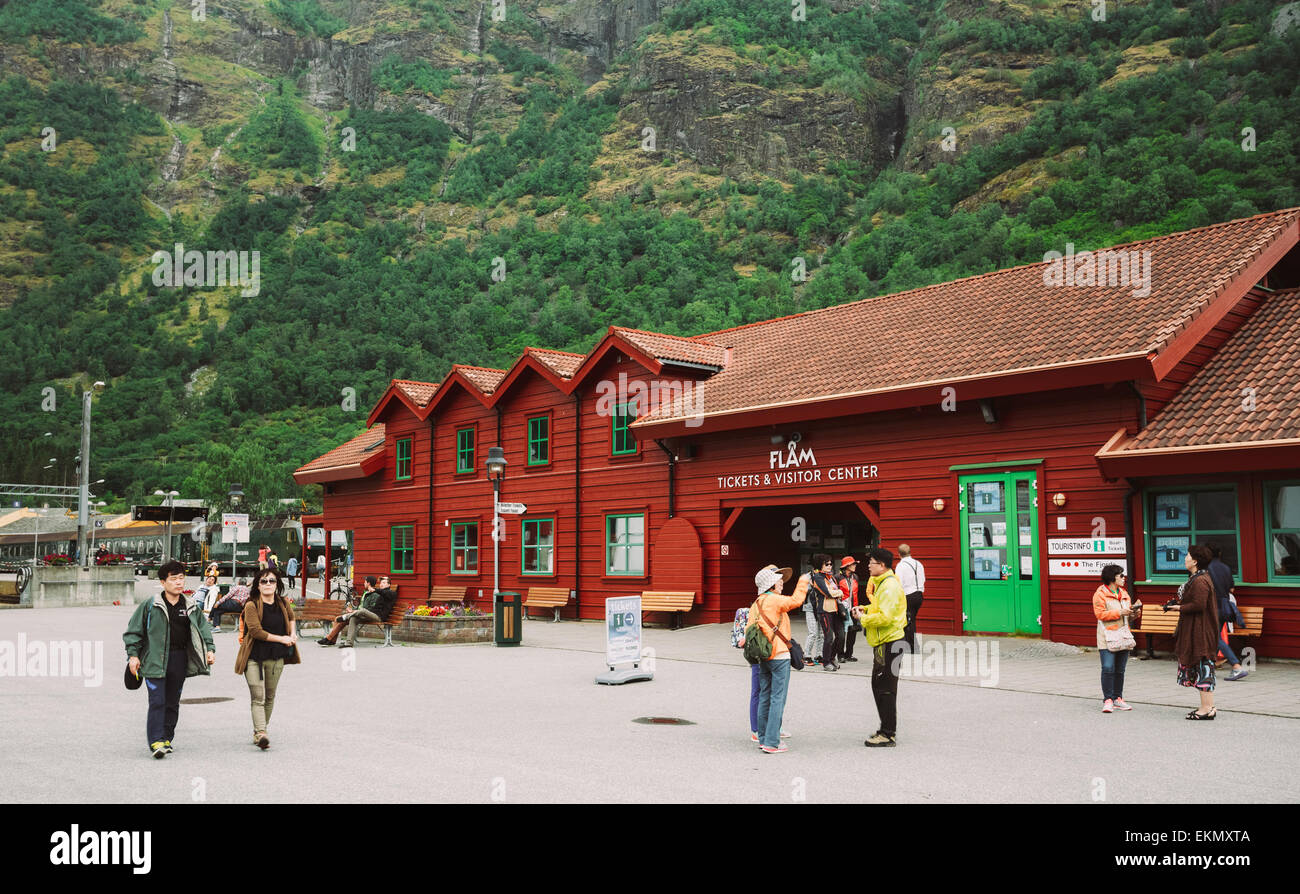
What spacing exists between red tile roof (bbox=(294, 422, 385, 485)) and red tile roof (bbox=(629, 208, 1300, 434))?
43.6ft

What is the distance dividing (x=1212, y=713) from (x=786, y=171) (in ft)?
451

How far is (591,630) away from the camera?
23.3 meters

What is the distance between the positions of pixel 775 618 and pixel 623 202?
13076 cm

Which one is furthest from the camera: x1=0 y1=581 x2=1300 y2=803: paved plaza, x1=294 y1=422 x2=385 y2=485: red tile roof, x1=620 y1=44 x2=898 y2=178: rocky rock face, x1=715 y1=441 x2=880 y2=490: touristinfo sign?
x1=620 y1=44 x2=898 y2=178: rocky rock face

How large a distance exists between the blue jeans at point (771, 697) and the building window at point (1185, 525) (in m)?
8.82

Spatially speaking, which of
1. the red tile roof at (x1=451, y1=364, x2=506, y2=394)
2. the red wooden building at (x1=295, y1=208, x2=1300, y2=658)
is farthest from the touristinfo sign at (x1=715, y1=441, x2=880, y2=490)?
the red tile roof at (x1=451, y1=364, x2=506, y2=394)

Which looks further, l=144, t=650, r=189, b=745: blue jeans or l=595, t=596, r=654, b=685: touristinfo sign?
l=595, t=596, r=654, b=685: touristinfo sign

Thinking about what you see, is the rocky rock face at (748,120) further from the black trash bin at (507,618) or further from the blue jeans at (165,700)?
the blue jeans at (165,700)

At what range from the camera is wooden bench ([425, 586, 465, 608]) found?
29.2m

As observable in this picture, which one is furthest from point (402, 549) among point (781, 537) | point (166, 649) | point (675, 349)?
point (166, 649)

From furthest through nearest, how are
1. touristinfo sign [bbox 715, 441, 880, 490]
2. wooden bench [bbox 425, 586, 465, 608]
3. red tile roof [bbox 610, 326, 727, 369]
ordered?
wooden bench [bbox 425, 586, 465, 608] < red tile roof [bbox 610, 326, 727, 369] < touristinfo sign [bbox 715, 441, 880, 490]

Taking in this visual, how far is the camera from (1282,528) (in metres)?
14.6

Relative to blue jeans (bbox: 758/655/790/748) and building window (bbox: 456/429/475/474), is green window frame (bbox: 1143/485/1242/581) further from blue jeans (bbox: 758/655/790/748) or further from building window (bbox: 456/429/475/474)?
building window (bbox: 456/429/475/474)

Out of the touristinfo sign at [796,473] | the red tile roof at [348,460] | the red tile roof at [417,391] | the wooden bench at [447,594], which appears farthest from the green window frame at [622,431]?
the red tile roof at [348,460]
